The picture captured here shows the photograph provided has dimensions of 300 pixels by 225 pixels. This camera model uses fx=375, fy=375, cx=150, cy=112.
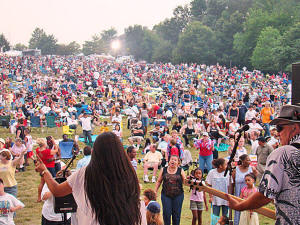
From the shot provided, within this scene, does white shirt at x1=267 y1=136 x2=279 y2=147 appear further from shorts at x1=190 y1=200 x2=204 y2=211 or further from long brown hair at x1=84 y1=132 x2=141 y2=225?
long brown hair at x1=84 y1=132 x2=141 y2=225

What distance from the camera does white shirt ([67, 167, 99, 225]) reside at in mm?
2432

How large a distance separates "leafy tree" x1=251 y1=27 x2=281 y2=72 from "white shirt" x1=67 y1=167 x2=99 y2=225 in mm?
47434

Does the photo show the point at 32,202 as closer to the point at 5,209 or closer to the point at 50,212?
the point at 5,209

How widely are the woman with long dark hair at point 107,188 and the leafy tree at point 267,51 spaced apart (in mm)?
47367

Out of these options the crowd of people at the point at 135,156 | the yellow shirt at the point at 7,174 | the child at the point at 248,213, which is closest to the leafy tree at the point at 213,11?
the crowd of people at the point at 135,156

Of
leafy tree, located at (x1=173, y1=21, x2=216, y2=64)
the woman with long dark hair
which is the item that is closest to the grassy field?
the woman with long dark hair

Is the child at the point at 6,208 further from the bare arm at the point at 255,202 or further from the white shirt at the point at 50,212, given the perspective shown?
the bare arm at the point at 255,202

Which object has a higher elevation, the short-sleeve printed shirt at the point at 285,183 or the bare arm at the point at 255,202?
the short-sleeve printed shirt at the point at 285,183

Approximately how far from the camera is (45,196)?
524 cm

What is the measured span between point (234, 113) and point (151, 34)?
74.4 meters

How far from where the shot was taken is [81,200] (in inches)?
97.1

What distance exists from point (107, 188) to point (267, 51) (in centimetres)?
5014

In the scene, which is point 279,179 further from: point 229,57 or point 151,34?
point 151,34

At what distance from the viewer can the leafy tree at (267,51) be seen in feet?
157
